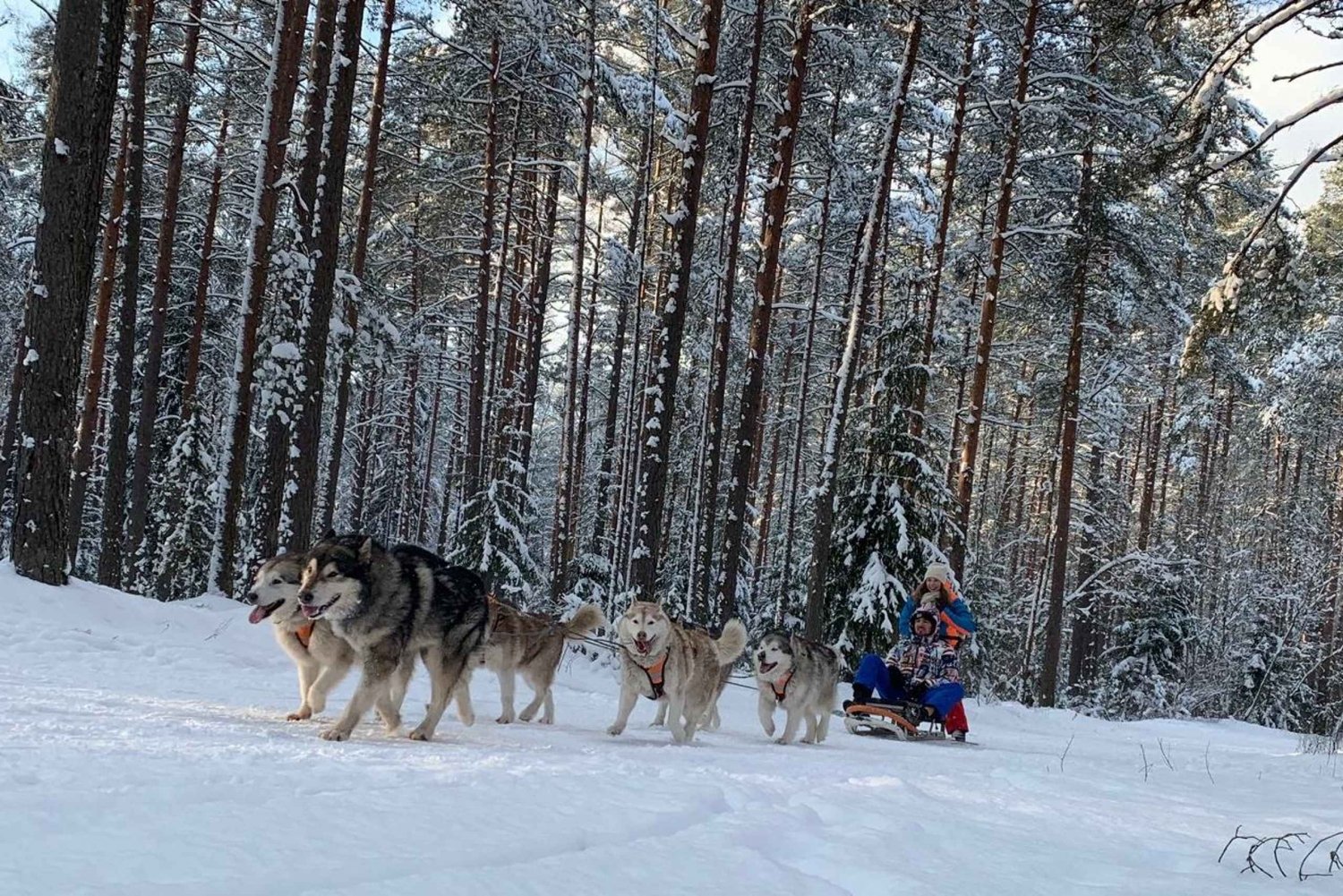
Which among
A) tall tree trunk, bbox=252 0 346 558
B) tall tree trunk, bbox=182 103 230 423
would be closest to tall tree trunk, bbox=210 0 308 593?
tall tree trunk, bbox=252 0 346 558

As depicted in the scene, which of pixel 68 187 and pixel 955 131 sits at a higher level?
pixel 955 131

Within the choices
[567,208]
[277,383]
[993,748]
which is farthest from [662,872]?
[567,208]

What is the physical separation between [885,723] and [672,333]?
611cm

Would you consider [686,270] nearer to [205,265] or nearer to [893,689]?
[893,689]

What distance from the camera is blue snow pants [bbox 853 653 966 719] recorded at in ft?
33.9

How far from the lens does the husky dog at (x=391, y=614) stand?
547 cm

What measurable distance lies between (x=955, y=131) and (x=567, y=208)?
1195cm

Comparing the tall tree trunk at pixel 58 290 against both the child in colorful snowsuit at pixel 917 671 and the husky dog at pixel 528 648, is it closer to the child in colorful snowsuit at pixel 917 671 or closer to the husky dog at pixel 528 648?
the husky dog at pixel 528 648

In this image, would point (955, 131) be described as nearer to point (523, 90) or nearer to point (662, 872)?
point (523, 90)

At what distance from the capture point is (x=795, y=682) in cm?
901

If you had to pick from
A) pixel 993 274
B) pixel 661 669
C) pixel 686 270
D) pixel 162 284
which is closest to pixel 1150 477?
pixel 993 274

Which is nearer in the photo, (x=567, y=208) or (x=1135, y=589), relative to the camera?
(x=567, y=208)

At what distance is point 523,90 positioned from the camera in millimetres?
20266

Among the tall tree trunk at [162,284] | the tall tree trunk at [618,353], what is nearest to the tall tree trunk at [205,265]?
the tall tree trunk at [162,284]
